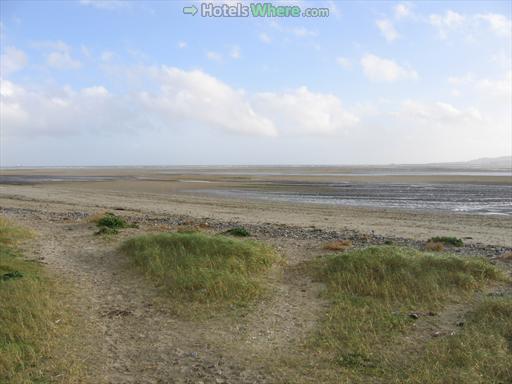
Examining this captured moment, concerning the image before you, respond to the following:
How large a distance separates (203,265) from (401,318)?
187 inches

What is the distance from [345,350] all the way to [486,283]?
193 inches

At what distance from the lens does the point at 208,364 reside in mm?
6191

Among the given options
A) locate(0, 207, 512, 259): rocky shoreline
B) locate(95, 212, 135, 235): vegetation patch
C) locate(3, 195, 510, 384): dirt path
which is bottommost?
locate(3, 195, 510, 384): dirt path

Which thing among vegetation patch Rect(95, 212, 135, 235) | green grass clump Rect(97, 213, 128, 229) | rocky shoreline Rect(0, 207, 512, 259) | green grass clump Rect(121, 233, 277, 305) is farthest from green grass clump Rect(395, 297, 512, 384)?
green grass clump Rect(97, 213, 128, 229)

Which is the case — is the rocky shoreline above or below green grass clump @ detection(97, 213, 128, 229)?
below

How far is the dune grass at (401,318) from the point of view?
5.98 meters

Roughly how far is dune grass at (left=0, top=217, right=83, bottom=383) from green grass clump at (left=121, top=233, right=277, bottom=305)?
2.33m

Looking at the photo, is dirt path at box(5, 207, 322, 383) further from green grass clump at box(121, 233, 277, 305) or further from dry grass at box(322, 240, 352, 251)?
dry grass at box(322, 240, 352, 251)

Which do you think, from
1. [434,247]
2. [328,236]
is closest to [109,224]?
[328,236]

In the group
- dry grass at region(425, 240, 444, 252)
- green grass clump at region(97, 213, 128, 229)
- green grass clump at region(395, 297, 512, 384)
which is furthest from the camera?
green grass clump at region(97, 213, 128, 229)

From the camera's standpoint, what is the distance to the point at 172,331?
7348 mm

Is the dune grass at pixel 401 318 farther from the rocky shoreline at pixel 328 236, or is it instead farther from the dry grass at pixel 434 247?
→ the rocky shoreline at pixel 328 236

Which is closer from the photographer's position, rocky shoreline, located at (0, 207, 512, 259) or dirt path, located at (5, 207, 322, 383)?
dirt path, located at (5, 207, 322, 383)

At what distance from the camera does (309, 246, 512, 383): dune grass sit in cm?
598
